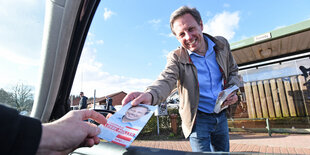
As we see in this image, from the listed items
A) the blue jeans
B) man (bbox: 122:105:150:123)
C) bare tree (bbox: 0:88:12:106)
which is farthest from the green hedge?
man (bbox: 122:105:150:123)

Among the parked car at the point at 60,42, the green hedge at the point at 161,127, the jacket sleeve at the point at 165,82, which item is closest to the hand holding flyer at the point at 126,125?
the jacket sleeve at the point at 165,82

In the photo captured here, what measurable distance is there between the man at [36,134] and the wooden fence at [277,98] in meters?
6.33

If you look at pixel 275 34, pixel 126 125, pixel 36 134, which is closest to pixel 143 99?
pixel 126 125

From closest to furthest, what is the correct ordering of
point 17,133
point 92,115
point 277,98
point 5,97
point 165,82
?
1. point 17,133
2. point 92,115
3. point 165,82
4. point 5,97
5. point 277,98

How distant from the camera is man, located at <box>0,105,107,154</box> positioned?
45 centimetres

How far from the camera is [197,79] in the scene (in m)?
1.59

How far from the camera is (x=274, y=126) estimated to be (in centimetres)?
552

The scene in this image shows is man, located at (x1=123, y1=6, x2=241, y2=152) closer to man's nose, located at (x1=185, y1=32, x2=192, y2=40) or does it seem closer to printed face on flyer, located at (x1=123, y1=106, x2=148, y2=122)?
man's nose, located at (x1=185, y1=32, x2=192, y2=40)

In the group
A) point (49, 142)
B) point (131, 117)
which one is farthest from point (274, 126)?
point (49, 142)

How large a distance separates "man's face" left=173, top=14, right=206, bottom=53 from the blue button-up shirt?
3.6 inches

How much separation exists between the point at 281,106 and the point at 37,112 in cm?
652

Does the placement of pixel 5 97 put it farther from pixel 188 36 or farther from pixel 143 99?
pixel 188 36

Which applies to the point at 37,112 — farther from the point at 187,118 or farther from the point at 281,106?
the point at 281,106

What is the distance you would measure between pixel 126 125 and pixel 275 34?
197 inches
